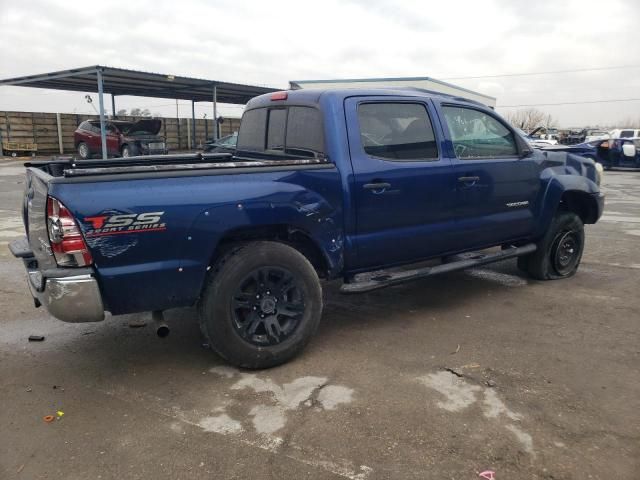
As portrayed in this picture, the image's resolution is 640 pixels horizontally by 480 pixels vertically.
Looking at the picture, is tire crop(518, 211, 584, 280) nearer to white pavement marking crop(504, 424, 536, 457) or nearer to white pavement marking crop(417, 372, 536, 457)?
white pavement marking crop(417, 372, 536, 457)

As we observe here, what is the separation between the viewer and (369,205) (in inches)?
153

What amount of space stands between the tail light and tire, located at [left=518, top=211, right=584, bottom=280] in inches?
175

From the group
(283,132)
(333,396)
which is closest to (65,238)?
(333,396)

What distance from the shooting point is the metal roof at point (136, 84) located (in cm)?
1886

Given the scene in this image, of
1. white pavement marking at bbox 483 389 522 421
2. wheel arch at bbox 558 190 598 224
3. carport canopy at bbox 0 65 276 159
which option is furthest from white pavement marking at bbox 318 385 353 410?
carport canopy at bbox 0 65 276 159

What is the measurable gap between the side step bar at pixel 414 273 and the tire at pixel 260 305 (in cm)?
41

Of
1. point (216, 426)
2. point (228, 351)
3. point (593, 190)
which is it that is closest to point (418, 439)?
point (216, 426)

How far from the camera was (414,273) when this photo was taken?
14.0ft

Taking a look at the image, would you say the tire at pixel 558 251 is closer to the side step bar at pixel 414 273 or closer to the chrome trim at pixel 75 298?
the side step bar at pixel 414 273

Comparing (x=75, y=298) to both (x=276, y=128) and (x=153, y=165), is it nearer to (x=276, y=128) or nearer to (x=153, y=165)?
(x=153, y=165)

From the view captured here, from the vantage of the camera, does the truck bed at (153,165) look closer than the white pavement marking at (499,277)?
Yes

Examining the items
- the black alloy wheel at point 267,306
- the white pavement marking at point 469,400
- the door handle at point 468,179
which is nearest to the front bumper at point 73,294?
the black alloy wheel at point 267,306

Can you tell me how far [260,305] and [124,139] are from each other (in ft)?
59.7

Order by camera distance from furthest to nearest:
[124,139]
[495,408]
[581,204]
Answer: [124,139]
[581,204]
[495,408]
